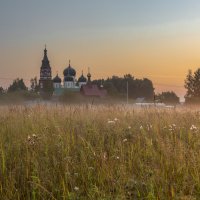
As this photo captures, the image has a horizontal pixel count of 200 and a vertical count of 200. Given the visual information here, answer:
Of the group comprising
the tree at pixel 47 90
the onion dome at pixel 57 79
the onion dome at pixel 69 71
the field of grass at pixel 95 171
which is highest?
the onion dome at pixel 69 71

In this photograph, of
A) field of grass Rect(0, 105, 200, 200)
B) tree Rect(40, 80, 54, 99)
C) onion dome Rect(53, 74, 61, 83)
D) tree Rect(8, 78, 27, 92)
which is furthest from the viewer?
onion dome Rect(53, 74, 61, 83)

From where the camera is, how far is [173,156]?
4656 millimetres

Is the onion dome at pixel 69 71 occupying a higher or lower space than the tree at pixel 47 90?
higher

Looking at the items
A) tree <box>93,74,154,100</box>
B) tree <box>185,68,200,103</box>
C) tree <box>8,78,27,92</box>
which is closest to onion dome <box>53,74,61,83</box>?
tree <box>8,78,27,92</box>

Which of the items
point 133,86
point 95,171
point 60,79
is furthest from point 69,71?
point 95,171

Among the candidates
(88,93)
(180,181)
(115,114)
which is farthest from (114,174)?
(88,93)

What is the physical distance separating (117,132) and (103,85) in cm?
9975

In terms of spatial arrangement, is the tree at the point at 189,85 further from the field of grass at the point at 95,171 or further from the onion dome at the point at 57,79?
the field of grass at the point at 95,171

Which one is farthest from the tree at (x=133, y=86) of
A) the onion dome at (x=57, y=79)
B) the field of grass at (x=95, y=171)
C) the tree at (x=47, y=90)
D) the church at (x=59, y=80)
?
the field of grass at (x=95, y=171)

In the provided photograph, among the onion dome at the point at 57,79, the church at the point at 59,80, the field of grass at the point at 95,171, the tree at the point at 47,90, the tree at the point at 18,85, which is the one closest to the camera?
the field of grass at the point at 95,171

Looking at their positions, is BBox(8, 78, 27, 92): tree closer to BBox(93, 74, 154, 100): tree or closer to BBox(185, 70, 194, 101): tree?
BBox(93, 74, 154, 100): tree

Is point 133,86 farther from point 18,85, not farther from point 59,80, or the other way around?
point 18,85

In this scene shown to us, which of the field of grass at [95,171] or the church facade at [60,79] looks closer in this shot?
the field of grass at [95,171]

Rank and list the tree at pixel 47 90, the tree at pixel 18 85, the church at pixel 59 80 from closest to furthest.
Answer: the tree at pixel 47 90 < the church at pixel 59 80 < the tree at pixel 18 85
